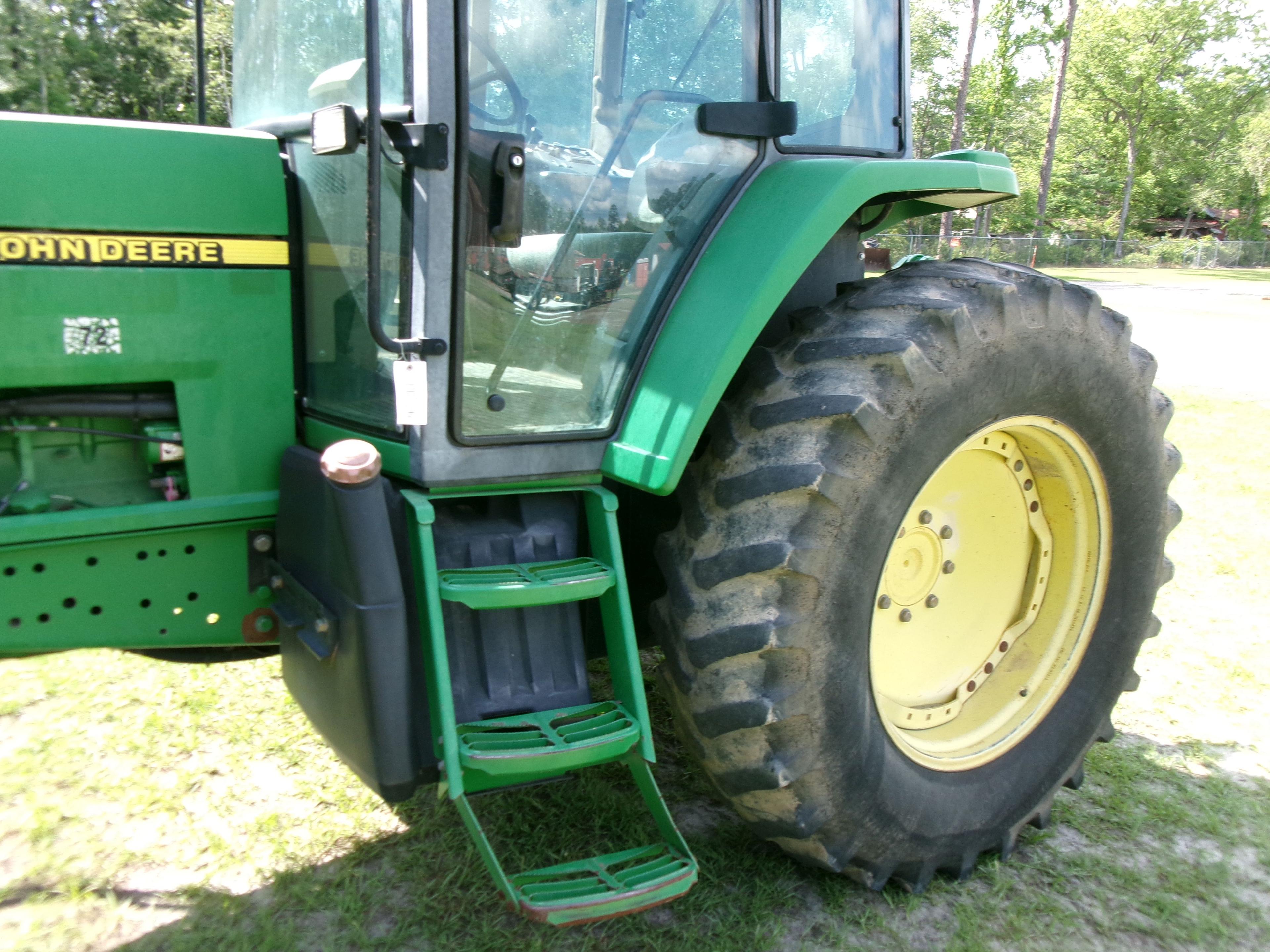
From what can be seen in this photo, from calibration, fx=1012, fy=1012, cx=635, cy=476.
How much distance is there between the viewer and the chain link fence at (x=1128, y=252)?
3016 centimetres

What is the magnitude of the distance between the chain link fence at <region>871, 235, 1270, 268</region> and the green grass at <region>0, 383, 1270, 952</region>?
27.7 metres

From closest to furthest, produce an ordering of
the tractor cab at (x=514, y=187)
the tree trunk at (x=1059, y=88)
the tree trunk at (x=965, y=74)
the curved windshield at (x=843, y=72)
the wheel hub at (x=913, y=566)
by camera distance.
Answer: the tractor cab at (x=514, y=187) → the curved windshield at (x=843, y=72) → the wheel hub at (x=913, y=566) → the tree trunk at (x=965, y=74) → the tree trunk at (x=1059, y=88)

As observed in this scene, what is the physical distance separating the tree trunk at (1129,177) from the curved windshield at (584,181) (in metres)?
45.1

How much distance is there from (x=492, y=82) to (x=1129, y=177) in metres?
47.6

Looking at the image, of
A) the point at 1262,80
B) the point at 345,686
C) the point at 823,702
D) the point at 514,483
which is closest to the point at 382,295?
the point at 514,483

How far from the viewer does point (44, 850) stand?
2289 mm

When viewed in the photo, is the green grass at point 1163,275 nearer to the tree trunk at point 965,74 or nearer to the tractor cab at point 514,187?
the tree trunk at point 965,74

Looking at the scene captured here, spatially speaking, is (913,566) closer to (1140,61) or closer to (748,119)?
(748,119)

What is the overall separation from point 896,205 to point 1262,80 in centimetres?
4828

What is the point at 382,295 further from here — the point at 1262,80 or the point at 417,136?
the point at 1262,80

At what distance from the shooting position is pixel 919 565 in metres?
2.42

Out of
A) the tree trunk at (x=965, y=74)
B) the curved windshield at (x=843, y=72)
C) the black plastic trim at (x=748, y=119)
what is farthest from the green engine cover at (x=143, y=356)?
the tree trunk at (x=965, y=74)

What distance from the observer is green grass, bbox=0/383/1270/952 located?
208cm

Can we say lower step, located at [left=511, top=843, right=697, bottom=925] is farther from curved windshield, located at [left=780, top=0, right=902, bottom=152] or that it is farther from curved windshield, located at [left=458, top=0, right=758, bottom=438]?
curved windshield, located at [left=780, top=0, right=902, bottom=152]
